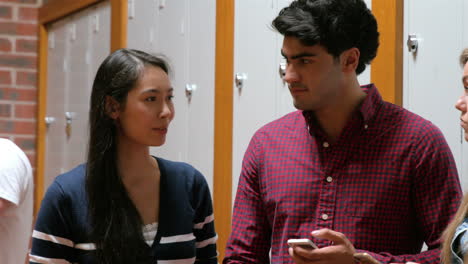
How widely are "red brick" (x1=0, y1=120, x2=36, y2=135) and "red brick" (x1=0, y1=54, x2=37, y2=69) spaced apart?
0.35 metres

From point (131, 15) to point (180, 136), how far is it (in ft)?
2.69

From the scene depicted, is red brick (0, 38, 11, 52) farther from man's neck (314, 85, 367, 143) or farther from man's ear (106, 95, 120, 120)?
man's neck (314, 85, 367, 143)

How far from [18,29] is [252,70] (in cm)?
237

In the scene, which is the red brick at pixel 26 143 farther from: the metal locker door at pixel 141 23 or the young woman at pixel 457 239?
the young woman at pixel 457 239

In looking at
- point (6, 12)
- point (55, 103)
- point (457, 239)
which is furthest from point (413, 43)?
point (6, 12)

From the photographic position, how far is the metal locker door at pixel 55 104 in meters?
4.85

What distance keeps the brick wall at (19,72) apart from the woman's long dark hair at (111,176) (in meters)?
2.86

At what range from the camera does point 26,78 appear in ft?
16.5

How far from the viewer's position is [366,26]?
206 centimetres

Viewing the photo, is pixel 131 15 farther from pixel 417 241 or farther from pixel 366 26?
pixel 417 241

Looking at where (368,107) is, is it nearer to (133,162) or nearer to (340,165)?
(340,165)

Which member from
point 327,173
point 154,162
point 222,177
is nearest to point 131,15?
point 222,177

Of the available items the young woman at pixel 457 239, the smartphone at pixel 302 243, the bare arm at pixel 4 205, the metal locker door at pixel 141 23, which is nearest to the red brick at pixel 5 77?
the metal locker door at pixel 141 23

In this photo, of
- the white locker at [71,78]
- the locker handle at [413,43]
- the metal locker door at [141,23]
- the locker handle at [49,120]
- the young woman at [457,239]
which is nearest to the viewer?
the young woman at [457,239]
